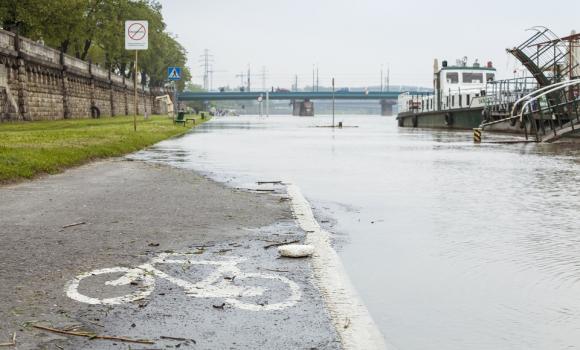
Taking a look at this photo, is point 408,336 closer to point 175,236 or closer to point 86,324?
point 86,324

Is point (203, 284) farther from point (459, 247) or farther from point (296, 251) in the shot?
point (459, 247)

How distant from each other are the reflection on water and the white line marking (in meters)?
0.08

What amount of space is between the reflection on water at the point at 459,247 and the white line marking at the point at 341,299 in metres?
0.08

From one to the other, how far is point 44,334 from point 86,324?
245 millimetres

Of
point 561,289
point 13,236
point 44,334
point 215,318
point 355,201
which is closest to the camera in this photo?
point 44,334

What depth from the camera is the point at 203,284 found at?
4766mm

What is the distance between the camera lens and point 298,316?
407 centimetres

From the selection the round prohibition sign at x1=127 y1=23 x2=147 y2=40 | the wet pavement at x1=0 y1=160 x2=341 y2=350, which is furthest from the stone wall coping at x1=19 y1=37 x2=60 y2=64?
the wet pavement at x1=0 y1=160 x2=341 y2=350

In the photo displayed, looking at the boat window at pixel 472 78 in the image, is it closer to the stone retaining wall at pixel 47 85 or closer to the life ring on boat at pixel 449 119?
the life ring on boat at pixel 449 119

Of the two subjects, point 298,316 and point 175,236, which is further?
point 175,236

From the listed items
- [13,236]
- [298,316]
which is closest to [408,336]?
[298,316]

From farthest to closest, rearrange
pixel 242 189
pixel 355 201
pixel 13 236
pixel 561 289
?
1. pixel 242 189
2. pixel 355 201
3. pixel 13 236
4. pixel 561 289

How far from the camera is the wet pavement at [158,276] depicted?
3721 millimetres

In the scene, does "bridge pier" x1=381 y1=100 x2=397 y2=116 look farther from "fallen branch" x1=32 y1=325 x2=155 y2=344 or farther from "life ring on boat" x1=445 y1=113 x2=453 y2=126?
"fallen branch" x1=32 y1=325 x2=155 y2=344
